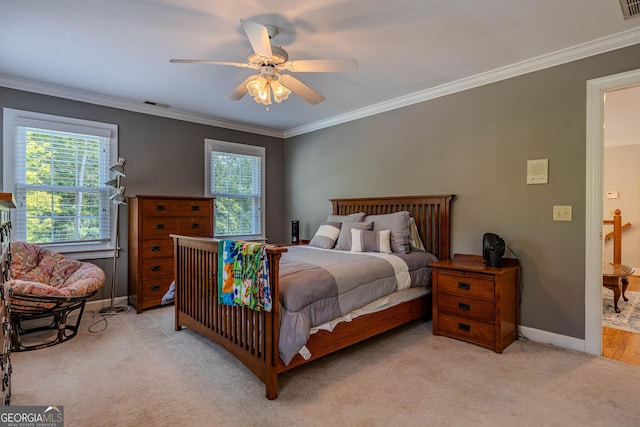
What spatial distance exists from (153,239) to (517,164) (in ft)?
12.5

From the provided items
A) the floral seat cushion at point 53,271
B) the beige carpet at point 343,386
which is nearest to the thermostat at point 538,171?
the beige carpet at point 343,386

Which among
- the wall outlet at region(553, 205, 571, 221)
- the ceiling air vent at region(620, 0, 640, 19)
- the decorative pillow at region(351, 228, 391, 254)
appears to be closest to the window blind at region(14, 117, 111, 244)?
the decorative pillow at region(351, 228, 391, 254)

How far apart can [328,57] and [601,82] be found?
2.14 m

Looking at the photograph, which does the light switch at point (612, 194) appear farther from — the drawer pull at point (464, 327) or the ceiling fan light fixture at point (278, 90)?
the ceiling fan light fixture at point (278, 90)

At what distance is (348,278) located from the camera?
2488mm

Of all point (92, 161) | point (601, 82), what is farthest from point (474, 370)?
point (92, 161)

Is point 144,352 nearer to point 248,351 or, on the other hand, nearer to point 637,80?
point 248,351

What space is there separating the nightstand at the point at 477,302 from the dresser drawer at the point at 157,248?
293cm

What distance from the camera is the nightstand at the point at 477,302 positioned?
8.70 feet

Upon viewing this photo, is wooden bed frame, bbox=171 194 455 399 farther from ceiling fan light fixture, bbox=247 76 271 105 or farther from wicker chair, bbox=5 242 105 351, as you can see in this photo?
ceiling fan light fixture, bbox=247 76 271 105

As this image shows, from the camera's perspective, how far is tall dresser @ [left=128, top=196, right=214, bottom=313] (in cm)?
368

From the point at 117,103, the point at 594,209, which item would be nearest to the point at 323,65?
the point at 594,209

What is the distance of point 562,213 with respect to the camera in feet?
9.04

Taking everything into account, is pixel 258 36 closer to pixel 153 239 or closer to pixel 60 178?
pixel 153 239
